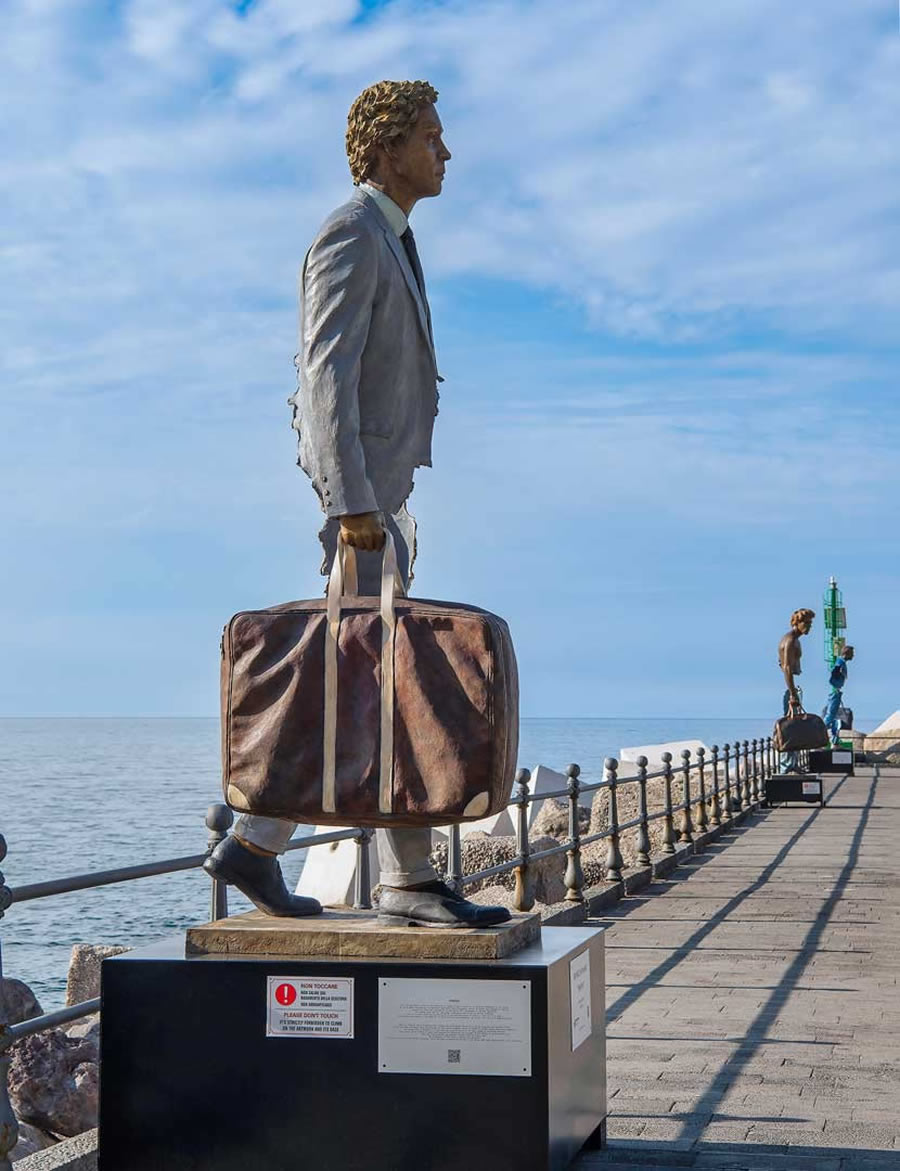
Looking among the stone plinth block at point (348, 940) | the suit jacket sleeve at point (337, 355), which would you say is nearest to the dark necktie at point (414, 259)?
the suit jacket sleeve at point (337, 355)

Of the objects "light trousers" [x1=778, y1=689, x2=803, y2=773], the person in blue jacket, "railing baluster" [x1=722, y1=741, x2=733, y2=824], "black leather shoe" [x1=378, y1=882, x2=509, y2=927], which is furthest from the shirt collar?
the person in blue jacket

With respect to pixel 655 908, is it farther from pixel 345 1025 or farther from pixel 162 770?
pixel 162 770

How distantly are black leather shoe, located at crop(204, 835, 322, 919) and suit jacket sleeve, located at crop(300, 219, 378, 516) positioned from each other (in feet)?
2.94

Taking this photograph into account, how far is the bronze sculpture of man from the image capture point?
13.9 ft

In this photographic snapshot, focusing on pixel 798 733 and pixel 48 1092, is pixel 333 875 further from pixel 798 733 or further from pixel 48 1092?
pixel 48 1092

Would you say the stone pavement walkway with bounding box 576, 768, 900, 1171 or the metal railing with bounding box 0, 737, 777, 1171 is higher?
the metal railing with bounding box 0, 737, 777, 1171

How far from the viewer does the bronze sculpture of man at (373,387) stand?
4230 mm

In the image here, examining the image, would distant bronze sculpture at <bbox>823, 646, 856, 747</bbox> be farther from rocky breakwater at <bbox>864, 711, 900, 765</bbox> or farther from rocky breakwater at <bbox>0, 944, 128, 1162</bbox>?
rocky breakwater at <bbox>0, 944, 128, 1162</bbox>

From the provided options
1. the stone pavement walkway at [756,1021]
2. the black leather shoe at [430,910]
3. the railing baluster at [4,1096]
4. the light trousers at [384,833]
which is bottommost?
the stone pavement walkway at [756,1021]

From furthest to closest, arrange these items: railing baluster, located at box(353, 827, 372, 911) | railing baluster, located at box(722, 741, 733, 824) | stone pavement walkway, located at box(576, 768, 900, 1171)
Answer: railing baluster, located at box(722, 741, 733, 824)
railing baluster, located at box(353, 827, 372, 911)
stone pavement walkway, located at box(576, 768, 900, 1171)

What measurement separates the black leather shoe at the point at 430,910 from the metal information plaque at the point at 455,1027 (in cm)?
24

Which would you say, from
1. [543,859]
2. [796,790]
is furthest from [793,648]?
[543,859]

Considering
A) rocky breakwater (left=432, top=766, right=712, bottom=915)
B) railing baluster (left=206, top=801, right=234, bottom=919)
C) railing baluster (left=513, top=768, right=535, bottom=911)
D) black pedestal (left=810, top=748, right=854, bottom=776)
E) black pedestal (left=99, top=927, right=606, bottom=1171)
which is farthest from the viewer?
black pedestal (left=810, top=748, right=854, bottom=776)

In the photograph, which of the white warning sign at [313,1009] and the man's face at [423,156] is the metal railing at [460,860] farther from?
the man's face at [423,156]
